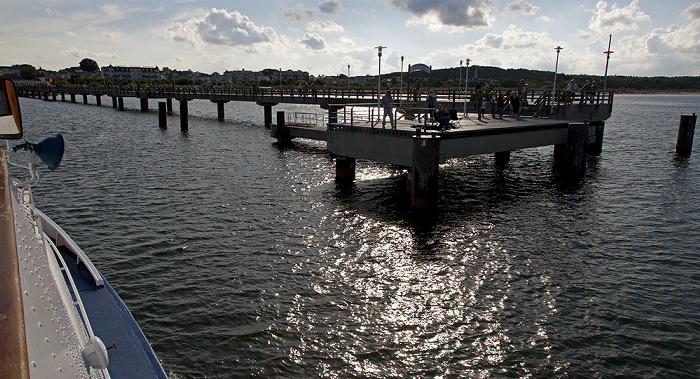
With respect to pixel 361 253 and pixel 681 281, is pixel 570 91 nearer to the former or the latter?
pixel 681 281

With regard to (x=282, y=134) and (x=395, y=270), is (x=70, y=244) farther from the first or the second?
A: (x=282, y=134)

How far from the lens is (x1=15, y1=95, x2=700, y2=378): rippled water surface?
8836mm

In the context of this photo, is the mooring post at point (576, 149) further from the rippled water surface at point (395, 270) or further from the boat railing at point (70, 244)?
the boat railing at point (70, 244)

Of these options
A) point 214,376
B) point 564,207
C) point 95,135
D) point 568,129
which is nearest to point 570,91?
point 568,129

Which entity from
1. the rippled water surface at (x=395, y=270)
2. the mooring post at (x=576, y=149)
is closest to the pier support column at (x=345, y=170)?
the rippled water surface at (x=395, y=270)

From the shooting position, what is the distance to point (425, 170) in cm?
1697

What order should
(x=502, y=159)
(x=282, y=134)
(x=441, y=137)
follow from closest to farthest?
(x=441, y=137), (x=502, y=159), (x=282, y=134)

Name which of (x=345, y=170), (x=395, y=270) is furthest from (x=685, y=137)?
(x=395, y=270)

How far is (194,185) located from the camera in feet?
72.3

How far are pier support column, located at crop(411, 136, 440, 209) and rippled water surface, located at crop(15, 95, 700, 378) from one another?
28.0 inches

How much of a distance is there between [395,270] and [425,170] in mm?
5525

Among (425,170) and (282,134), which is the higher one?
(425,170)

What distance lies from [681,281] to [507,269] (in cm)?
435

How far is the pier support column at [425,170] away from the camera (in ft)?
55.2
